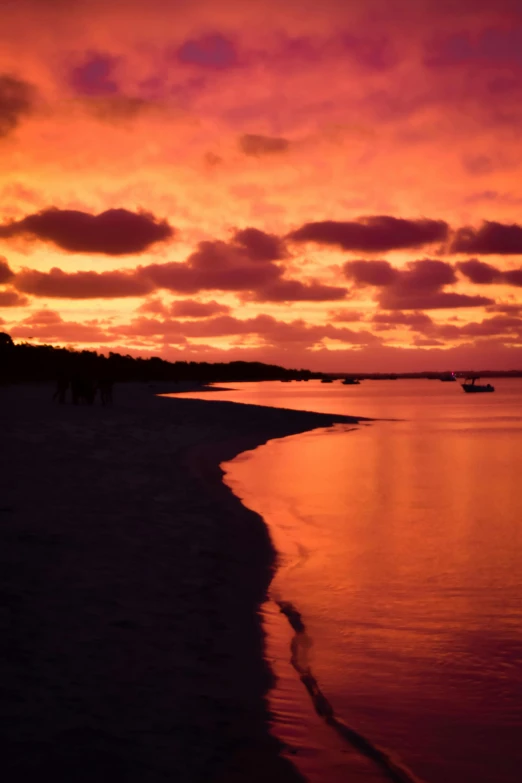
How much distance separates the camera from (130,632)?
28.2ft

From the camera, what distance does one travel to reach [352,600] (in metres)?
11.4

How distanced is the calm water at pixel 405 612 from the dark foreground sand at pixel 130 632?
519 mm

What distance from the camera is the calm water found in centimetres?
664

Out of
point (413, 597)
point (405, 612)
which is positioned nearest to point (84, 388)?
point (413, 597)

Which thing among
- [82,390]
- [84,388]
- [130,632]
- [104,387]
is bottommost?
A: [130,632]

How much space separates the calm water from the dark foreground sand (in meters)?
0.52

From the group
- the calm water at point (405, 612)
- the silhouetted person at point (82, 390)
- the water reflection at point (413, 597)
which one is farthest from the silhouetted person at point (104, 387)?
the calm water at point (405, 612)

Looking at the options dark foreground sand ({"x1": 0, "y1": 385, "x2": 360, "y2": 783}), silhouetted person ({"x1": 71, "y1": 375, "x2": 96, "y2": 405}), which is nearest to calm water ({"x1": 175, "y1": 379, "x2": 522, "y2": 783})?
dark foreground sand ({"x1": 0, "y1": 385, "x2": 360, "y2": 783})

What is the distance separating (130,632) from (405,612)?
13.5 feet

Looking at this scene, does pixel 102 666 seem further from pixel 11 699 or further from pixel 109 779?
pixel 109 779

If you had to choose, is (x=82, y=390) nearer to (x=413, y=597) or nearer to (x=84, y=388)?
(x=84, y=388)

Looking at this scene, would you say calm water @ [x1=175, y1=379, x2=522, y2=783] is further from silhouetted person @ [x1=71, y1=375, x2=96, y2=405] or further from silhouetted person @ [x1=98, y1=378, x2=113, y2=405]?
silhouetted person @ [x1=98, y1=378, x2=113, y2=405]

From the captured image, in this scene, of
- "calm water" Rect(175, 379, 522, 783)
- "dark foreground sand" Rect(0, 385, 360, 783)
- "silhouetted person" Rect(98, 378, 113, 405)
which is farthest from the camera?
"silhouetted person" Rect(98, 378, 113, 405)

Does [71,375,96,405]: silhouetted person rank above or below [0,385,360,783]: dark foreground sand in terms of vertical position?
above
